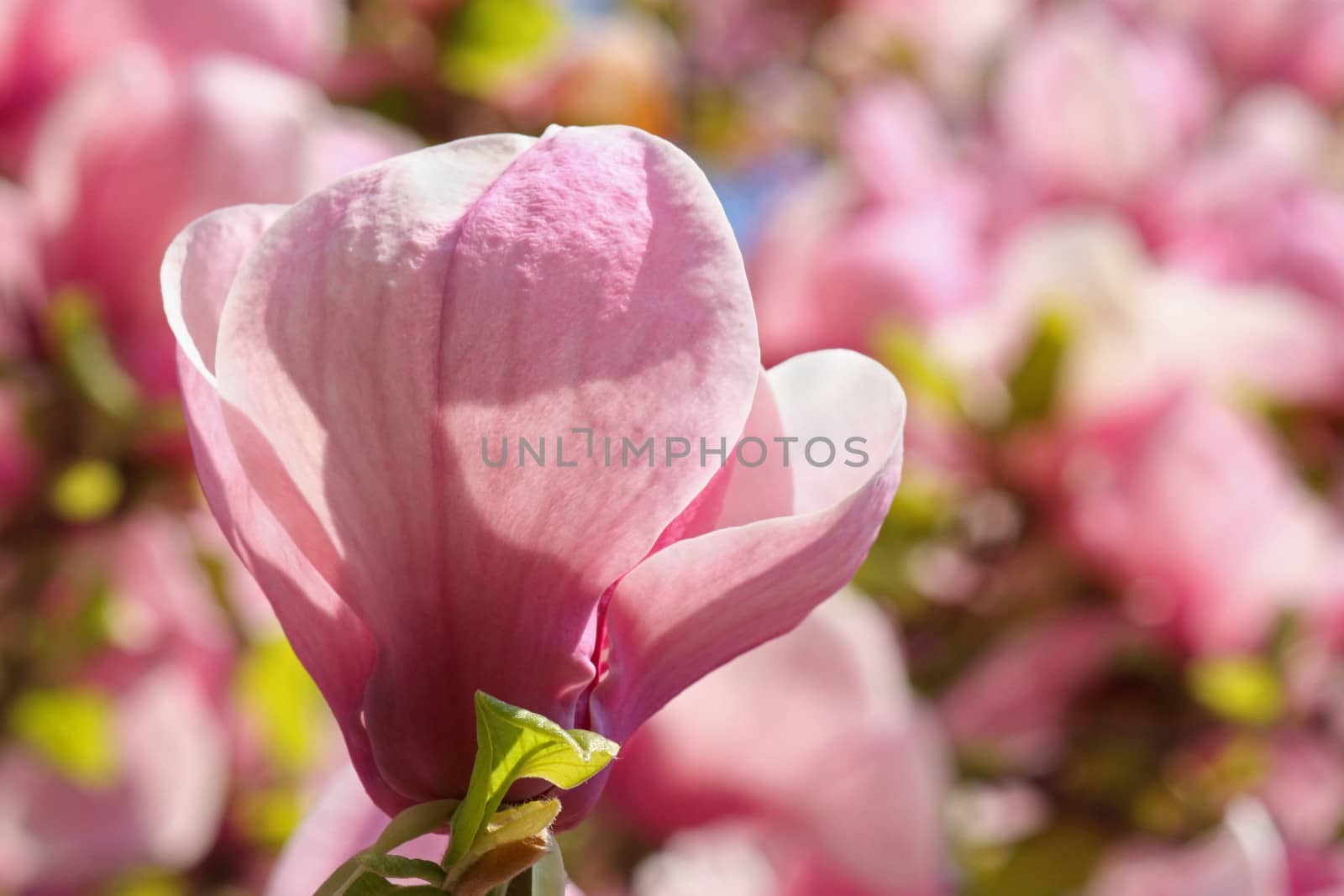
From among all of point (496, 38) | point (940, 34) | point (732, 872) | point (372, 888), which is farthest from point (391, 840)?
point (940, 34)

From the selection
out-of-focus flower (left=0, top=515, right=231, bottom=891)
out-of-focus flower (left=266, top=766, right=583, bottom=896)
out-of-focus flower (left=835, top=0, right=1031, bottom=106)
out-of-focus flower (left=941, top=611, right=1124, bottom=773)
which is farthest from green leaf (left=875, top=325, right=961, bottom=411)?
out-of-focus flower (left=835, top=0, right=1031, bottom=106)

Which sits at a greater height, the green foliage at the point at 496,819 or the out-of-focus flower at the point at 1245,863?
the green foliage at the point at 496,819

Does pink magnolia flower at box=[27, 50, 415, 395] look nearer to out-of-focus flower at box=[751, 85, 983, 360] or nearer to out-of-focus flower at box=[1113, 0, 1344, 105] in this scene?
out-of-focus flower at box=[751, 85, 983, 360]

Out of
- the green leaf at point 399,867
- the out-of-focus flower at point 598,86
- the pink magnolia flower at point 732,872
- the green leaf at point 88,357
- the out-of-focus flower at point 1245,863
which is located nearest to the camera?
the green leaf at point 399,867

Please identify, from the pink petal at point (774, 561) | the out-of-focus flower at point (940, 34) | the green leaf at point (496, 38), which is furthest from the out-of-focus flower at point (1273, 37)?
the pink petal at point (774, 561)

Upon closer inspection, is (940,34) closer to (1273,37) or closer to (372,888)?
(1273,37)

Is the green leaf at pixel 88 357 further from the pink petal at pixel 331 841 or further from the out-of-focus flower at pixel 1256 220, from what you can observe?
the out-of-focus flower at pixel 1256 220

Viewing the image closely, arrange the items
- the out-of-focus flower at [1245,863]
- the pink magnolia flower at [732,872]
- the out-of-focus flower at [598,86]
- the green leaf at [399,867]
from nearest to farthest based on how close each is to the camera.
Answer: the green leaf at [399,867] < the out-of-focus flower at [1245,863] < the pink magnolia flower at [732,872] < the out-of-focus flower at [598,86]
